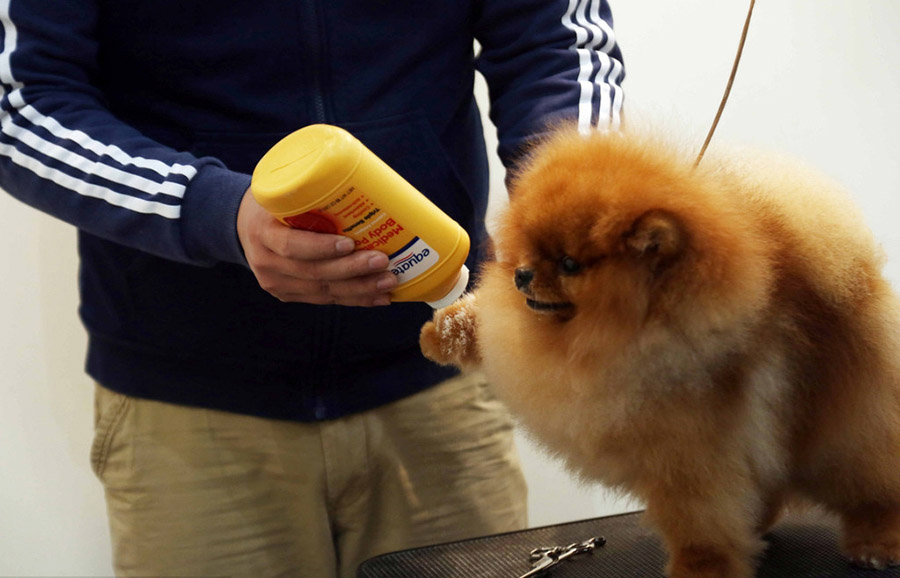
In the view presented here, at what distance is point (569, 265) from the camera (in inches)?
21.8

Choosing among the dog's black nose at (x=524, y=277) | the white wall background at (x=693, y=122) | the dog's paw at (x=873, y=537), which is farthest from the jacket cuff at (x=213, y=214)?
the white wall background at (x=693, y=122)

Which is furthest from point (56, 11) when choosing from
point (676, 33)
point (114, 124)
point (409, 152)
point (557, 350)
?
point (676, 33)

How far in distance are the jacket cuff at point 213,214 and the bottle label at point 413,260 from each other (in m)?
0.13

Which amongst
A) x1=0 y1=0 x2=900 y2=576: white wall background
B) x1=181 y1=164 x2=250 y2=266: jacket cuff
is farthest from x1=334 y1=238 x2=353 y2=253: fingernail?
x1=0 y1=0 x2=900 y2=576: white wall background

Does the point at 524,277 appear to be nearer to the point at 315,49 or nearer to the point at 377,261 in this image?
the point at 377,261

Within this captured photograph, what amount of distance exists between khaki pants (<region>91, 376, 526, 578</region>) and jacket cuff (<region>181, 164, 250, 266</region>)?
0.24 metres

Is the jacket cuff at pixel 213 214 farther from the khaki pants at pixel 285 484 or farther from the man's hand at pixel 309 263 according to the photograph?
the khaki pants at pixel 285 484

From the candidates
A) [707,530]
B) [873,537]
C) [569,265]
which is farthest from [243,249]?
[873,537]

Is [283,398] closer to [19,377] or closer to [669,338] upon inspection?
[669,338]

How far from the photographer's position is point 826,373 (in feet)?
1.98

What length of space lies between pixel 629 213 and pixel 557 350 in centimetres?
12

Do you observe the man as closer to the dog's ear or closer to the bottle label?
the bottle label

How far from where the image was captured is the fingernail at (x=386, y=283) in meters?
0.64

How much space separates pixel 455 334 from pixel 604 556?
0.82ft
